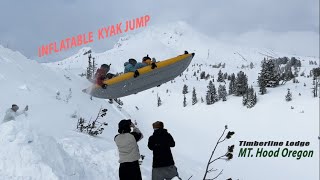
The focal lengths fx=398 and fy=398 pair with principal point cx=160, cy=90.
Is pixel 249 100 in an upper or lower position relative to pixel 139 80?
lower

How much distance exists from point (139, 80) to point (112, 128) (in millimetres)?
3681

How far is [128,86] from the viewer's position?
16.9 m

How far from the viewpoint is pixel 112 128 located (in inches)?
757

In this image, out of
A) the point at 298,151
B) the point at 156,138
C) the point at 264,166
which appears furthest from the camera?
the point at 298,151

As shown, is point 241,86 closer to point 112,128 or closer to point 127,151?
point 112,128

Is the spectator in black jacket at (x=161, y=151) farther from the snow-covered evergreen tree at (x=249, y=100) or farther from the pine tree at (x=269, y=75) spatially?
the pine tree at (x=269, y=75)

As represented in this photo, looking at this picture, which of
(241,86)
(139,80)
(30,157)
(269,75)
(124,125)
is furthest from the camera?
(269,75)

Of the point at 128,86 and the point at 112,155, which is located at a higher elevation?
the point at 128,86

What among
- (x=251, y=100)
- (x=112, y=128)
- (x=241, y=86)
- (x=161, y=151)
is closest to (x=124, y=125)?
(x=161, y=151)

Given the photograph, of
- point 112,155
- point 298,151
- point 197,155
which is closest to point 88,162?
point 112,155

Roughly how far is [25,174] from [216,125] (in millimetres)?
35033

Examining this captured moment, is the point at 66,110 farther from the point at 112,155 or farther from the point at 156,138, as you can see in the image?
the point at 156,138

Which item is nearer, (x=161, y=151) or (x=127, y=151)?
(x=127, y=151)

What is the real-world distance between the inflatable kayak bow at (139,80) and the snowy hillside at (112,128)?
67.8 inches
